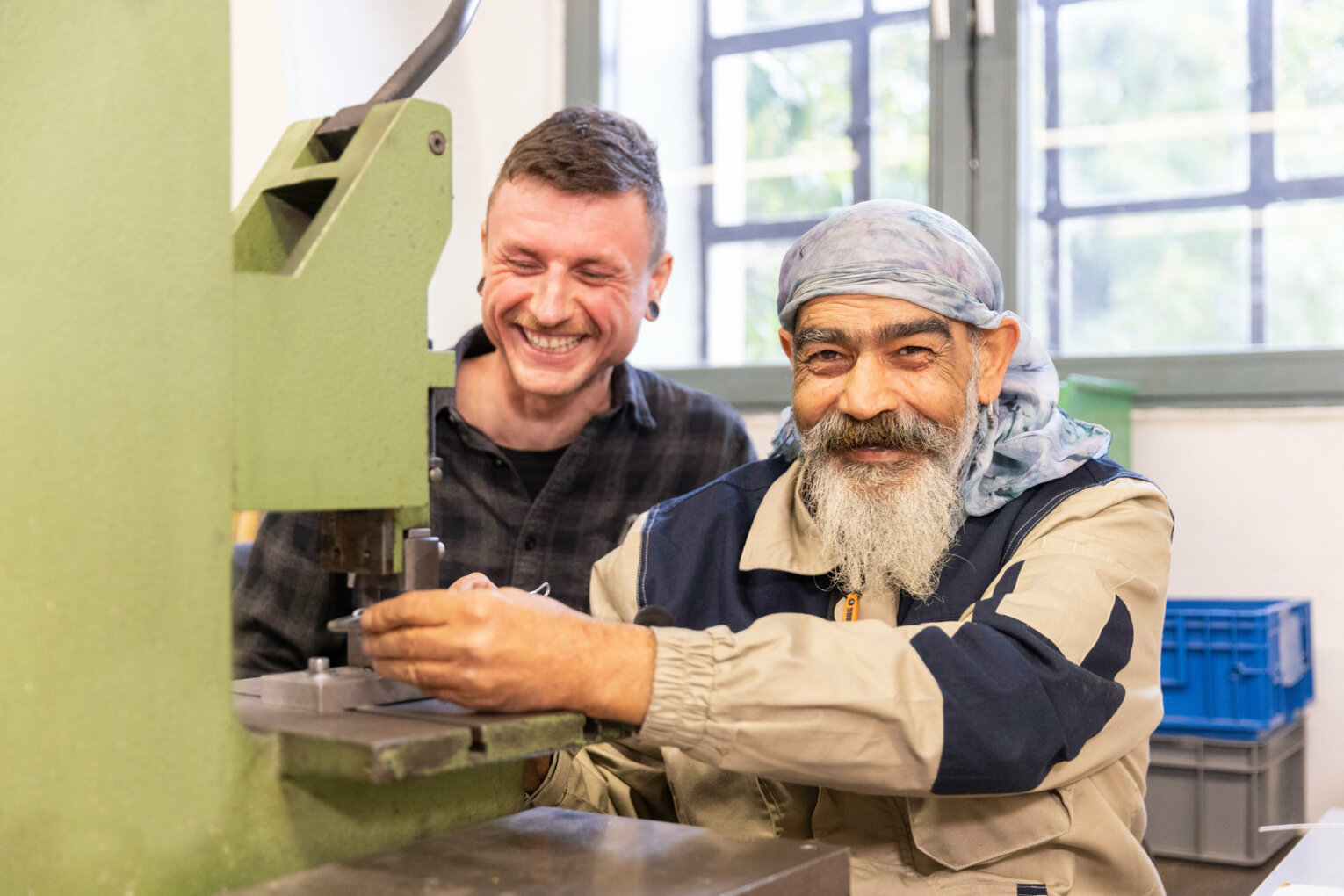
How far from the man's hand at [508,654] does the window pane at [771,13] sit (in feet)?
9.57

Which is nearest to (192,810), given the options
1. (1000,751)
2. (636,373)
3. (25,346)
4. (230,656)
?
(230,656)

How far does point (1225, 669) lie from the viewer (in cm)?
246

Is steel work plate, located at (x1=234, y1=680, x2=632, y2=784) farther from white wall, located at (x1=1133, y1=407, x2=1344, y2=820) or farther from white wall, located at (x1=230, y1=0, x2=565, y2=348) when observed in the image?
white wall, located at (x1=230, y1=0, x2=565, y2=348)

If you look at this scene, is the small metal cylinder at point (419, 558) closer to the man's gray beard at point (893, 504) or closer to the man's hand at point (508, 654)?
the man's hand at point (508, 654)

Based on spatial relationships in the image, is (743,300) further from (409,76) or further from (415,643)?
(415,643)

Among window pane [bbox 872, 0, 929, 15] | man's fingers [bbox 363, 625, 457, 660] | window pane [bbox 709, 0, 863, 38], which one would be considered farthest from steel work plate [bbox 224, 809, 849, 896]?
window pane [bbox 709, 0, 863, 38]

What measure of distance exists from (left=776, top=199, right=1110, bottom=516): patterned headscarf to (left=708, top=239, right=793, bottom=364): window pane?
1.98m

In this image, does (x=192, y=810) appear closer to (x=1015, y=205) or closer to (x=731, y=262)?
(x=1015, y=205)

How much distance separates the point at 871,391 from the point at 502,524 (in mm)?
888

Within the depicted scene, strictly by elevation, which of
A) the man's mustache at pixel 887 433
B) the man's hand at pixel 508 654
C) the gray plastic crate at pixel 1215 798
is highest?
the man's mustache at pixel 887 433

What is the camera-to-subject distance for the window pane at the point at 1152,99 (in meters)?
3.12

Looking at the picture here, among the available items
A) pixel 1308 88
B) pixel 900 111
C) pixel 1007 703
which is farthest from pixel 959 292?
pixel 900 111

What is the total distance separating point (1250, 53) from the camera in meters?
3.07

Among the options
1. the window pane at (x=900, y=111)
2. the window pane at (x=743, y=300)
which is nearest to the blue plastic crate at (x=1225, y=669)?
the window pane at (x=900, y=111)
